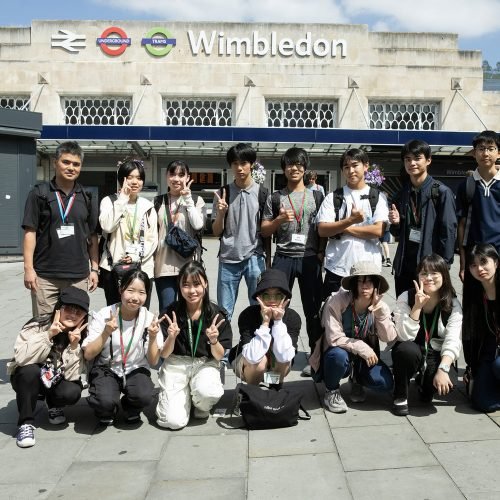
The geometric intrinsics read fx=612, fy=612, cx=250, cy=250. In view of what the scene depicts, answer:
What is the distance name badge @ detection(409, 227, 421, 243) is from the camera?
16.3 feet

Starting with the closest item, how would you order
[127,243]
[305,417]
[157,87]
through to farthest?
[305,417] < [127,243] < [157,87]

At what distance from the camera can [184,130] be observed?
19844mm

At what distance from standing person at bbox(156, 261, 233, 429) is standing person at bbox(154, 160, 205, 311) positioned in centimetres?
59

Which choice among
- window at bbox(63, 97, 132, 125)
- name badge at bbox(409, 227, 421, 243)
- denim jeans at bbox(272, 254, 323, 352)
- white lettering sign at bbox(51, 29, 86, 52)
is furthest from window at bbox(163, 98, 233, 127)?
name badge at bbox(409, 227, 421, 243)

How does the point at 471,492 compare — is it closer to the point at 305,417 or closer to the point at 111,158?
the point at 305,417

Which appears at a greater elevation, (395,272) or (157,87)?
(157,87)

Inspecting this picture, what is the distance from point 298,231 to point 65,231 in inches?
75.6

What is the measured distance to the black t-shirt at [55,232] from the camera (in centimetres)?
490

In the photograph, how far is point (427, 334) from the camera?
461 cm

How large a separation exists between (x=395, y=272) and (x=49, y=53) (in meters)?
19.6

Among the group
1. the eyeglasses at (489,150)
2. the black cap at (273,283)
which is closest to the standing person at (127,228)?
the black cap at (273,283)

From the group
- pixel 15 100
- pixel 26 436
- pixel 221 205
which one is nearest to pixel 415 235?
pixel 221 205

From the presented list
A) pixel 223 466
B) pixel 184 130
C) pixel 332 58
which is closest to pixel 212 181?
pixel 184 130

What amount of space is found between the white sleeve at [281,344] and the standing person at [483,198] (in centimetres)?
159
